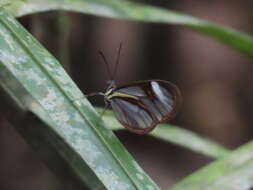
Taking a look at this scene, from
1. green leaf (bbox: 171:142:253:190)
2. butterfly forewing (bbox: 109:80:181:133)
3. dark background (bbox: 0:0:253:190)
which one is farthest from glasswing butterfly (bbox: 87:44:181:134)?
dark background (bbox: 0:0:253:190)

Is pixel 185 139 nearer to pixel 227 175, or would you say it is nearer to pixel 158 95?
pixel 227 175

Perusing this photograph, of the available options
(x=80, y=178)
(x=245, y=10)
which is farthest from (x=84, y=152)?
(x=245, y=10)

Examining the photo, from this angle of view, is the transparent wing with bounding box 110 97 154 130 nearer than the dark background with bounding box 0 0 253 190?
Yes

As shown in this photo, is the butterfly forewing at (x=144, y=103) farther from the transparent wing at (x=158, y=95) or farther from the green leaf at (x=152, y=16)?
the green leaf at (x=152, y=16)

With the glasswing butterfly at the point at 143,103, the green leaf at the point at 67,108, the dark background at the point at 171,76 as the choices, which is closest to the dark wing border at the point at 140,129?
the glasswing butterfly at the point at 143,103

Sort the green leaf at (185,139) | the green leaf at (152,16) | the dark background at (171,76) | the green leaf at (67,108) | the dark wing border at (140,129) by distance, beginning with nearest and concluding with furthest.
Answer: the green leaf at (67,108)
the dark wing border at (140,129)
the green leaf at (152,16)
the green leaf at (185,139)
the dark background at (171,76)

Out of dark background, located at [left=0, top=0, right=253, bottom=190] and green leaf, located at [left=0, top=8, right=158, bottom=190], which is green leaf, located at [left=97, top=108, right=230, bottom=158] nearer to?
green leaf, located at [left=0, top=8, right=158, bottom=190]

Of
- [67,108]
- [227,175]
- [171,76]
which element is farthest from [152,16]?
[171,76]
